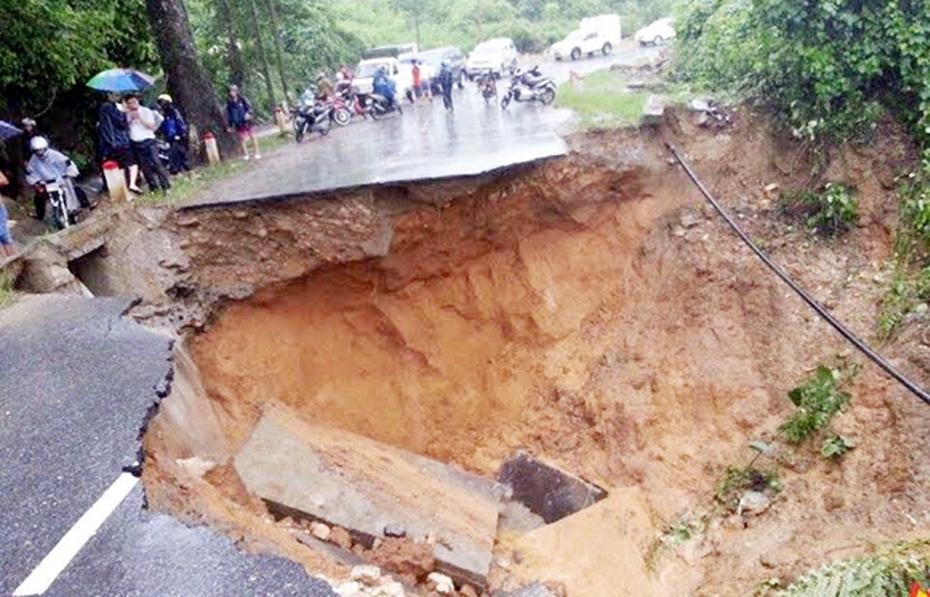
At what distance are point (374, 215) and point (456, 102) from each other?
9062 mm

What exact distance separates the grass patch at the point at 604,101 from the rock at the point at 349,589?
669 centimetres

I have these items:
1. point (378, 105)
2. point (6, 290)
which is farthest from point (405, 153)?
point (378, 105)

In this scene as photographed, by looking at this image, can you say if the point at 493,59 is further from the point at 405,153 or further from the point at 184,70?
the point at 405,153

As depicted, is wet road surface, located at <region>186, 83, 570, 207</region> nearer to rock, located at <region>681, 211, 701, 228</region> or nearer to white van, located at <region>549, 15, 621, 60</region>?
rock, located at <region>681, 211, 701, 228</region>

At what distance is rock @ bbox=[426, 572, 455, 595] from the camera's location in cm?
545

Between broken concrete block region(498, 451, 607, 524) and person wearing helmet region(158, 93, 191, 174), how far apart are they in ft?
21.4

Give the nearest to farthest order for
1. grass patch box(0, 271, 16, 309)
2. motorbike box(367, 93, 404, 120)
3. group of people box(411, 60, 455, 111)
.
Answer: grass patch box(0, 271, 16, 309) → motorbike box(367, 93, 404, 120) → group of people box(411, 60, 455, 111)

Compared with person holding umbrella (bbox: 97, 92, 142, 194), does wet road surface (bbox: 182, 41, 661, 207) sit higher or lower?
lower

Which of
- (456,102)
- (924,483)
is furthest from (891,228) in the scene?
(456,102)

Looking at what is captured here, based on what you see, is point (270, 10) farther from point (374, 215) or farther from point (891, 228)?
point (891, 228)

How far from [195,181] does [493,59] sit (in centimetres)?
1448

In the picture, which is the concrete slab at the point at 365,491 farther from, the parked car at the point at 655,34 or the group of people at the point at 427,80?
the parked car at the point at 655,34

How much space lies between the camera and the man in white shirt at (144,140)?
8773 mm

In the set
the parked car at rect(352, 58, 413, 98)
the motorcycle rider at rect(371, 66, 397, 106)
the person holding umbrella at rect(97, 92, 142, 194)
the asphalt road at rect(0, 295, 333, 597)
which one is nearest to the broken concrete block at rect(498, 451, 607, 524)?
the asphalt road at rect(0, 295, 333, 597)
